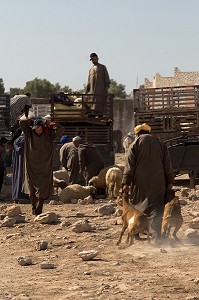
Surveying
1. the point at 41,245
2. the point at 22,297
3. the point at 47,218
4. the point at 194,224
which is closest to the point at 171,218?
the point at 194,224

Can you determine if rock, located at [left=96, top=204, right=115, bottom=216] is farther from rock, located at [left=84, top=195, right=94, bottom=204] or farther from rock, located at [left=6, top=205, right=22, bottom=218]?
rock, located at [left=84, top=195, right=94, bottom=204]

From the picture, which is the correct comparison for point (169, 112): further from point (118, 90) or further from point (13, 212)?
point (118, 90)

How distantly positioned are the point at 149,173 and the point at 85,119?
10.8 metres

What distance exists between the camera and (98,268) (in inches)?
339

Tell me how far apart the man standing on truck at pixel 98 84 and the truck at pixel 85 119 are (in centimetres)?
9

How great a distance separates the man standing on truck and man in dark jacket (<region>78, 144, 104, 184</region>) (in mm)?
3393

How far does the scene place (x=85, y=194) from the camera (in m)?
16.1

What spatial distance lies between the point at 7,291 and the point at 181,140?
11.0 metres

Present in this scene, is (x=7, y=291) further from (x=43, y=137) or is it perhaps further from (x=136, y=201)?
(x=43, y=137)

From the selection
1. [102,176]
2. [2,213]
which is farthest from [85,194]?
[2,213]

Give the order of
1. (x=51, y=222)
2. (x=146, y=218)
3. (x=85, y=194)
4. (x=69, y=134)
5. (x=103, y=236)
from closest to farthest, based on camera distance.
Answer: (x=146, y=218), (x=103, y=236), (x=51, y=222), (x=85, y=194), (x=69, y=134)

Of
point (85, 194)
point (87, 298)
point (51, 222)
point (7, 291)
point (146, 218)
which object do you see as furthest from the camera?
point (85, 194)

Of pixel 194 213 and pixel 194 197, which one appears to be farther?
pixel 194 197

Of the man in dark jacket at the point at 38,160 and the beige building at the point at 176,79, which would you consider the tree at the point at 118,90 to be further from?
the man in dark jacket at the point at 38,160
